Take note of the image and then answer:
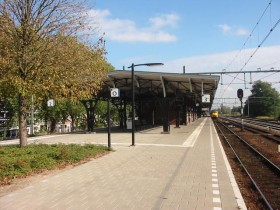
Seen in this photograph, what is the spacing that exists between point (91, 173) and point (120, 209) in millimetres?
4401

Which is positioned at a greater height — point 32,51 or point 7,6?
point 7,6

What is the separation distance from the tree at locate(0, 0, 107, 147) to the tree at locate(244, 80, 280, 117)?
104 meters

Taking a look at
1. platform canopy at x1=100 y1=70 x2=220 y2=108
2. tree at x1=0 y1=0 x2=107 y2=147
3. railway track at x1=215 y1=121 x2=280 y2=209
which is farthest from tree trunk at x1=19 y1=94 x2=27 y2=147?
platform canopy at x1=100 y1=70 x2=220 y2=108

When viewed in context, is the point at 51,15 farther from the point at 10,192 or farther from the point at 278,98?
the point at 278,98

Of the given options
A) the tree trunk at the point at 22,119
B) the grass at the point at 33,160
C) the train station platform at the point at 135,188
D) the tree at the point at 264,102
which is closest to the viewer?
the train station platform at the point at 135,188

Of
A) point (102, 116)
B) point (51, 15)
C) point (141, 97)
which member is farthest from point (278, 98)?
point (51, 15)

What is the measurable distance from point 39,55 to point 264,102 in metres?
115

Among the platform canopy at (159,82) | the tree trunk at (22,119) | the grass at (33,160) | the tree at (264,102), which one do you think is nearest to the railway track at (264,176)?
the grass at (33,160)

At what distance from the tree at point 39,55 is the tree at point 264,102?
104 m

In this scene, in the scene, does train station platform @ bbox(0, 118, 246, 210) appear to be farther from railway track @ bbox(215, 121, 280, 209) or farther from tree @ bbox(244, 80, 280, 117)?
tree @ bbox(244, 80, 280, 117)

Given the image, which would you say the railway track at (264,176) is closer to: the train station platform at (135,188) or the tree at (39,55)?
the train station platform at (135,188)

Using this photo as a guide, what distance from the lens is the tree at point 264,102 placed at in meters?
120

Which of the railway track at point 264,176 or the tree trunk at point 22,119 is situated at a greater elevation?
the tree trunk at point 22,119

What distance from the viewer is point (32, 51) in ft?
47.8
